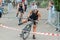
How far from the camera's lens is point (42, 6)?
35.8m

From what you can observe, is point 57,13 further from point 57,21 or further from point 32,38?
point 32,38

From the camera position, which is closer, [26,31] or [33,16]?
[26,31]

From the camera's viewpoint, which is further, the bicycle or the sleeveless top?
the sleeveless top

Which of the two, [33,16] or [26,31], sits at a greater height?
[33,16]

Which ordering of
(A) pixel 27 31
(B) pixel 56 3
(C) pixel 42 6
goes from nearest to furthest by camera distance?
(A) pixel 27 31
(B) pixel 56 3
(C) pixel 42 6

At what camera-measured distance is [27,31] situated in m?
12.5

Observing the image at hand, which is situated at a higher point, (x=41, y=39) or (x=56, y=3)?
(x=56, y=3)

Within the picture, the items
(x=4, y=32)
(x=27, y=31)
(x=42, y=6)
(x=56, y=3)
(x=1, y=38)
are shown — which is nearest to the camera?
(x=27, y=31)

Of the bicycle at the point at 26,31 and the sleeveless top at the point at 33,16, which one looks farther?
the sleeveless top at the point at 33,16

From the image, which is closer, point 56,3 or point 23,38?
point 23,38

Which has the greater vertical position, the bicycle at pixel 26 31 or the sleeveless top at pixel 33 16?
the sleeveless top at pixel 33 16

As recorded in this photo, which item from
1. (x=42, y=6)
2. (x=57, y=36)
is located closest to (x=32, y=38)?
(x=57, y=36)

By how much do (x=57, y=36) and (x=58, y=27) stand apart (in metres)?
1.86

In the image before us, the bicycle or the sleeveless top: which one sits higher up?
the sleeveless top
